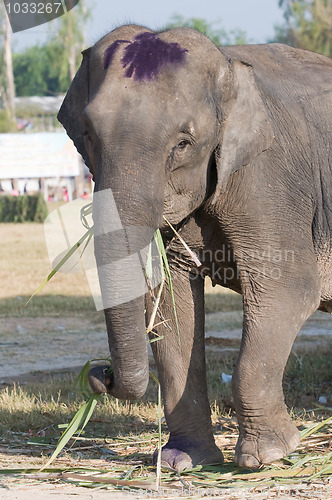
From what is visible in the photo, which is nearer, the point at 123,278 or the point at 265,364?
the point at 123,278

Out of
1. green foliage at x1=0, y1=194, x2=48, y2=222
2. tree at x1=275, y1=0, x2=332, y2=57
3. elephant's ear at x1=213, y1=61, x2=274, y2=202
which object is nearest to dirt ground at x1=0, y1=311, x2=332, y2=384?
elephant's ear at x1=213, y1=61, x2=274, y2=202

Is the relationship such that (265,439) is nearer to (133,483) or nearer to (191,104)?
(133,483)

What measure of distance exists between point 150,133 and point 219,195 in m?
0.70

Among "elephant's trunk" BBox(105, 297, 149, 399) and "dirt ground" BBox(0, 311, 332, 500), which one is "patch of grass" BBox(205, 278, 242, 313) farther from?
"elephant's trunk" BBox(105, 297, 149, 399)

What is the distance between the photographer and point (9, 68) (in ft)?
147

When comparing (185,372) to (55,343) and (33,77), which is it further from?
(33,77)

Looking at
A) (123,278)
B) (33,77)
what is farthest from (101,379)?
(33,77)

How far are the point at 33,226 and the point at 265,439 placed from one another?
21353 mm

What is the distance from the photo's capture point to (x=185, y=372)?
5.16 metres

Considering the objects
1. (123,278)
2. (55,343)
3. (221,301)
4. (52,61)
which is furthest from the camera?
(52,61)

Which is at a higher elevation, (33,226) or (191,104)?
(191,104)

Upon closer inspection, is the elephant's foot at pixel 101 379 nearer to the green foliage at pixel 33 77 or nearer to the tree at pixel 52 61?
the tree at pixel 52 61

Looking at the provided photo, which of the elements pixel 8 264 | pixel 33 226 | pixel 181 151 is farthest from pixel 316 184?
pixel 33 226

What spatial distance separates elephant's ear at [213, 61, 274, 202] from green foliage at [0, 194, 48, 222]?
22.8 meters
